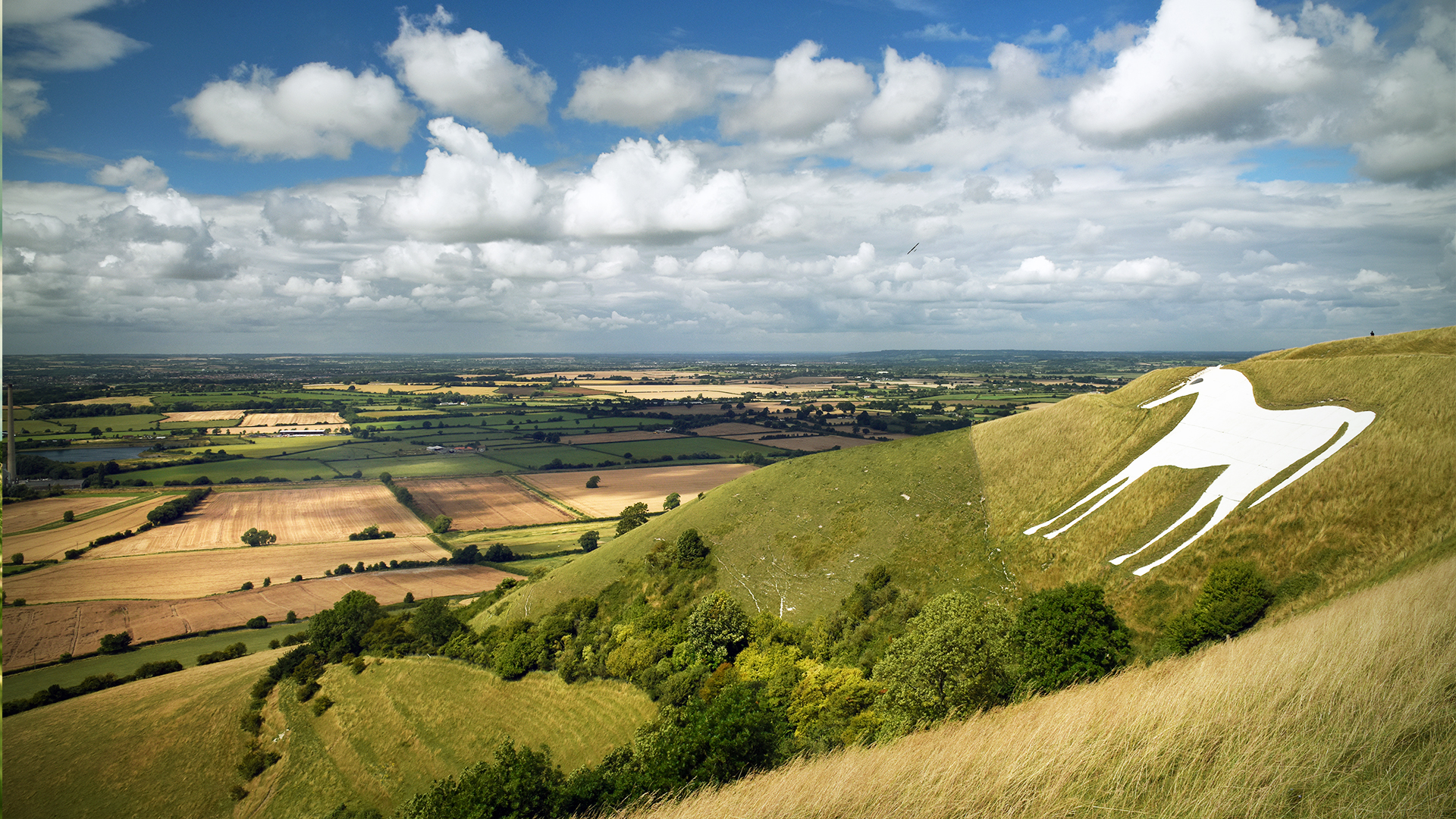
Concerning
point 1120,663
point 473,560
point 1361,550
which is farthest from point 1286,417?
point 473,560

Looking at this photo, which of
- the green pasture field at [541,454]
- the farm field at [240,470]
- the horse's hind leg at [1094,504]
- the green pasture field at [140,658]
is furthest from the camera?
the green pasture field at [541,454]

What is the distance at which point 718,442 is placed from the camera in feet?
541

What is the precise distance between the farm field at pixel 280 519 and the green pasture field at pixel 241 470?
22.8 ft

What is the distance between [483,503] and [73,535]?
5487 cm

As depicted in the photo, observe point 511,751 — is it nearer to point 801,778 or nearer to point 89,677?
point 801,778

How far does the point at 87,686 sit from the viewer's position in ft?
184

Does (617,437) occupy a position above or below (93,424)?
below

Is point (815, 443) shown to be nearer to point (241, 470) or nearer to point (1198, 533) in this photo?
point (1198, 533)

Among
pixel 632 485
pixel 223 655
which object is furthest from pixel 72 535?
pixel 632 485

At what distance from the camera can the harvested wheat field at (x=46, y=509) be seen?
277 feet

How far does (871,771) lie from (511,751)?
25211 mm

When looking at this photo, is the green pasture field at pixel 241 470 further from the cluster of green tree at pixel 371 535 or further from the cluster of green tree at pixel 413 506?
the cluster of green tree at pixel 371 535

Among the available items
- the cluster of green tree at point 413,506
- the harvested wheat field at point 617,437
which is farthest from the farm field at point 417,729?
the harvested wheat field at point 617,437

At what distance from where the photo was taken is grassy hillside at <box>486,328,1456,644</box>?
31.2 meters
